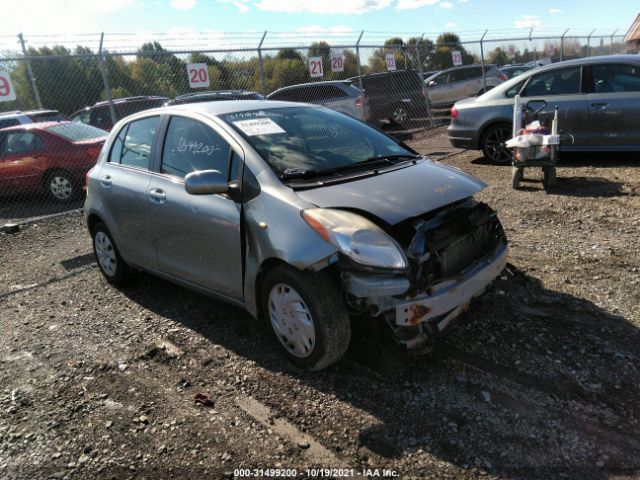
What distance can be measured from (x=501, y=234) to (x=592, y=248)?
1.76 m

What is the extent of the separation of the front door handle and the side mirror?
762 millimetres

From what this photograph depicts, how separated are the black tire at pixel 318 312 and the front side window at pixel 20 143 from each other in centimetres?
806

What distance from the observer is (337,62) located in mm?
13625

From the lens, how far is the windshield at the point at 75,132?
973 cm

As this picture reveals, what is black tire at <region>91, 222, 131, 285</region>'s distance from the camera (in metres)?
5.04

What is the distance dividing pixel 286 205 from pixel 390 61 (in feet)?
43.2

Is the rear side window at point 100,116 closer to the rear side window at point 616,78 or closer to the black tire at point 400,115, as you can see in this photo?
the black tire at point 400,115

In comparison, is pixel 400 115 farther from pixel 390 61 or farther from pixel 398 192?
pixel 398 192

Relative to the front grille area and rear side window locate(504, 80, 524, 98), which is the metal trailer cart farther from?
the front grille area

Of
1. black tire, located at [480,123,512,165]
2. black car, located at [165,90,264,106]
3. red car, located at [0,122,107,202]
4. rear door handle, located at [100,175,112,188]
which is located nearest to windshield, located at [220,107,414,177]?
rear door handle, located at [100,175,112,188]

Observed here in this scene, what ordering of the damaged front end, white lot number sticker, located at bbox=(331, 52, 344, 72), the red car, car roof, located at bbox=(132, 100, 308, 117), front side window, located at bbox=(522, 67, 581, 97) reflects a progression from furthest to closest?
1. white lot number sticker, located at bbox=(331, 52, 344, 72)
2. the red car
3. front side window, located at bbox=(522, 67, 581, 97)
4. car roof, located at bbox=(132, 100, 308, 117)
5. the damaged front end

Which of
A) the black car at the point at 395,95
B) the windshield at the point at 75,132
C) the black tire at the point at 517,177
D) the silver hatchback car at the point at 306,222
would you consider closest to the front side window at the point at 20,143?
the windshield at the point at 75,132

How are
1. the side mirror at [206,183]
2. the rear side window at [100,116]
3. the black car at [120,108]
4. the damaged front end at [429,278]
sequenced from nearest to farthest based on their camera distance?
the damaged front end at [429,278]
the side mirror at [206,183]
the black car at [120,108]
the rear side window at [100,116]

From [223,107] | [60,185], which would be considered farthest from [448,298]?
[60,185]
